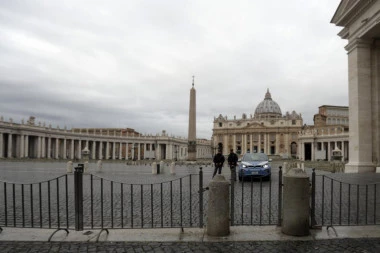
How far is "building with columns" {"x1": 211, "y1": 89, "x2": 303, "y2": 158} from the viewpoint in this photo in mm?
122375

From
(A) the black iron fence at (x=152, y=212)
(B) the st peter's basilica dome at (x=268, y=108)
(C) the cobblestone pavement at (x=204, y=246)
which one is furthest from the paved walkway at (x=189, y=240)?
(B) the st peter's basilica dome at (x=268, y=108)

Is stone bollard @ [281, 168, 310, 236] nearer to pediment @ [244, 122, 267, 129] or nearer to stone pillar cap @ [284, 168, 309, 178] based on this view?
stone pillar cap @ [284, 168, 309, 178]

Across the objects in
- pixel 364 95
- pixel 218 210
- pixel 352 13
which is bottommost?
pixel 218 210

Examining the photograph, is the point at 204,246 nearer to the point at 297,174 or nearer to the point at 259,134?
the point at 297,174

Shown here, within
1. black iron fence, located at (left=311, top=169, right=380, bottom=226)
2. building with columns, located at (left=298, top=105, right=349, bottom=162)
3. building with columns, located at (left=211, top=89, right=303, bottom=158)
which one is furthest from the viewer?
building with columns, located at (left=211, top=89, right=303, bottom=158)

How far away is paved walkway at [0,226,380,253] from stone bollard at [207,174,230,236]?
14cm

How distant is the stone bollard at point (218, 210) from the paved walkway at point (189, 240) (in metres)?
0.14

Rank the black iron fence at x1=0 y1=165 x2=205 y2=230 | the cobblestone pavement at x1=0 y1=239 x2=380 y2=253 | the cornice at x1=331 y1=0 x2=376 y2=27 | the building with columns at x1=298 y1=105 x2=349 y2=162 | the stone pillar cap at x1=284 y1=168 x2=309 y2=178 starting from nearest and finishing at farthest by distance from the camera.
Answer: the cobblestone pavement at x1=0 y1=239 x2=380 y2=253 → the stone pillar cap at x1=284 y1=168 x2=309 y2=178 → the black iron fence at x1=0 y1=165 x2=205 y2=230 → the cornice at x1=331 y1=0 x2=376 y2=27 → the building with columns at x1=298 y1=105 x2=349 y2=162

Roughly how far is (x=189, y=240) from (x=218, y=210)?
0.71 meters

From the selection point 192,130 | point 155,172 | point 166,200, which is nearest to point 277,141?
point 192,130

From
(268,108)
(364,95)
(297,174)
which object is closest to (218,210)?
(297,174)

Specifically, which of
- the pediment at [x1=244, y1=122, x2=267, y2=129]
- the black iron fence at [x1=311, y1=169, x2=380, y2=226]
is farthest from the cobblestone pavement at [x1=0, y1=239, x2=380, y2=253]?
the pediment at [x1=244, y1=122, x2=267, y2=129]

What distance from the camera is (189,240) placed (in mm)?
5523

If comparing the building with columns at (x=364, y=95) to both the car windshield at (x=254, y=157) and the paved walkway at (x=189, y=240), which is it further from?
the paved walkway at (x=189, y=240)
